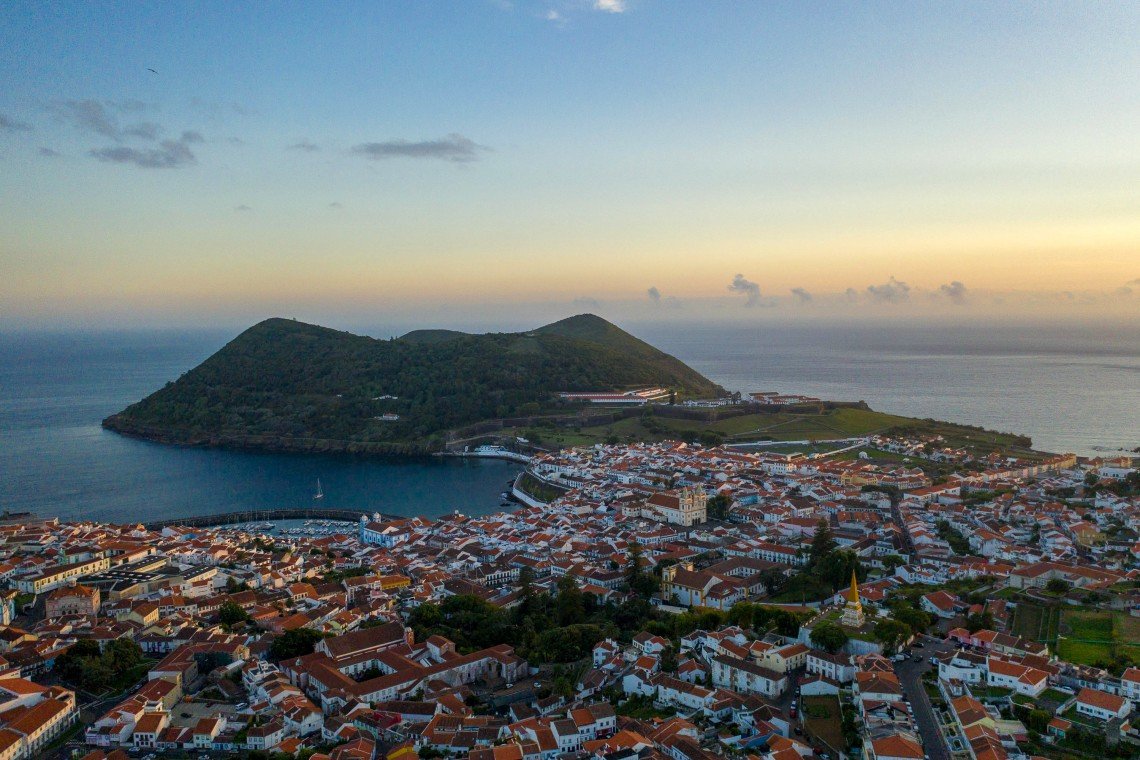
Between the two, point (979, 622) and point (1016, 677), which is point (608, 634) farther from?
point (1016, 677)

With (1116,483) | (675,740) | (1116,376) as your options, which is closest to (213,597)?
(675,740)

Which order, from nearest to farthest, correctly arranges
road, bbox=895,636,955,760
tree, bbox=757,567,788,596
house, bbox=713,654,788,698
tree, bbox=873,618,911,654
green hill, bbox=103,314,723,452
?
road, bbox=895,636,955,760 → house, bbox=713,654,788,698 → tree, bbox=873,618,911,654 → tree, bbox=757,567,788,596 → green hill, bbox=103,314,723,452

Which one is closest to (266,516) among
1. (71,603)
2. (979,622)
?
(71,603)

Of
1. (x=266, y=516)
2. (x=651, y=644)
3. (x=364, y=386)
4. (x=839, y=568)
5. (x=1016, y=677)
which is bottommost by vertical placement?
(x=266, y=516)

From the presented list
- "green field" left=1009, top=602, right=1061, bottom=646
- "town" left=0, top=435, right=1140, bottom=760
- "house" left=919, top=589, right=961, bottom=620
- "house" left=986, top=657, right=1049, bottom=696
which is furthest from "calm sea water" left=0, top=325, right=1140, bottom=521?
"house" left=986, top=657, right=1049, bottom=696

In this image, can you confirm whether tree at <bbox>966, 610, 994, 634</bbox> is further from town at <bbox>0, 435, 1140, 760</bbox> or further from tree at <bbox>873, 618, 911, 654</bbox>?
tree at <bbox>873, 618, 911, 654</bbox>

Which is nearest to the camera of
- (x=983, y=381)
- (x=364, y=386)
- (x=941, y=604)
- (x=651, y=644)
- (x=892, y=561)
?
(x=651, y=644)
